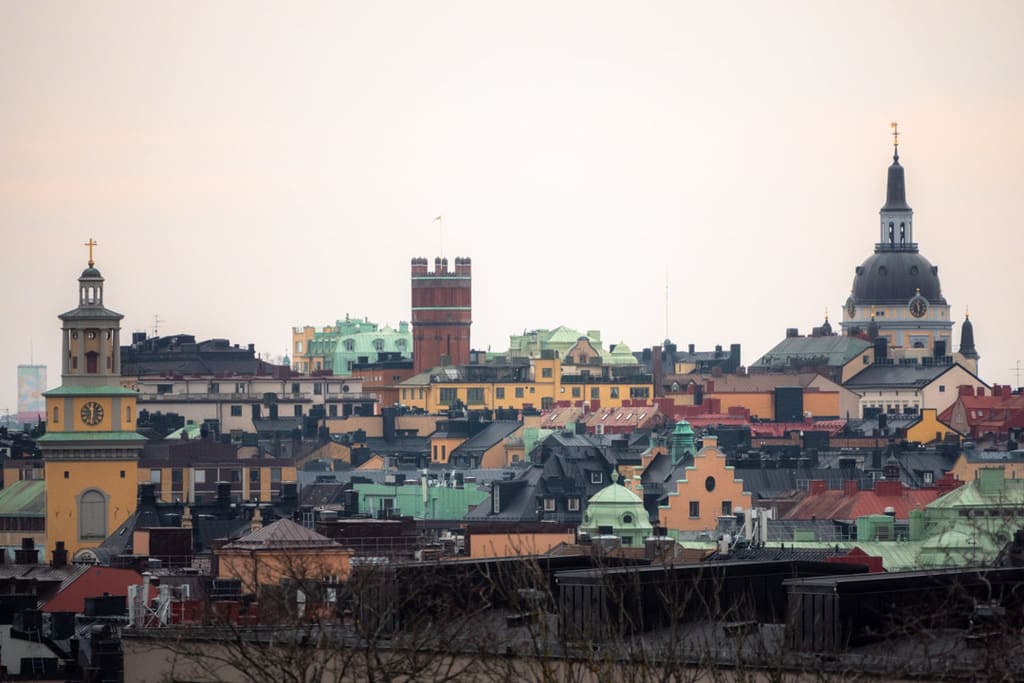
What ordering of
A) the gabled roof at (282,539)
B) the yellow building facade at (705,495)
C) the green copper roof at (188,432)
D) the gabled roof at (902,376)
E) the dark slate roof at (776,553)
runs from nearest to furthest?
the dark slate roof at (776,553) → the gabled roof at (282,539) → the yellow building facade at (705,495) → the green copper roof at (188,432) → the gabled roof at (902,376)

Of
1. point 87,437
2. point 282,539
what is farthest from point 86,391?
point 282,539

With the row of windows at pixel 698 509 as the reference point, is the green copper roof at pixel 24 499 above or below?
above

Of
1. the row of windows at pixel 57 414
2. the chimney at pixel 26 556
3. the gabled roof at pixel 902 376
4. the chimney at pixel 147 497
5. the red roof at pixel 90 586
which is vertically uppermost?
the gabled roof at pixel 902 376

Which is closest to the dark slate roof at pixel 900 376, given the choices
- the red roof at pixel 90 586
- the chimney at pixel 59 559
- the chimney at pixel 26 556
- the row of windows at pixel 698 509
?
the row of windows at pixel 698 509

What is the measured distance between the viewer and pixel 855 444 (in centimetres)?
14662

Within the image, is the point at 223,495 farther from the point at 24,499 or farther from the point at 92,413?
the point at 24,499

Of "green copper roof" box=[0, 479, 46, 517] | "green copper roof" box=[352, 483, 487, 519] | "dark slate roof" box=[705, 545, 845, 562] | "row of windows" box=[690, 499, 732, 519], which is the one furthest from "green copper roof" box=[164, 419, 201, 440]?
"dark slate roof" box=[705, 545, 845, 562]

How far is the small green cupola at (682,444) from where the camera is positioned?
114312mm

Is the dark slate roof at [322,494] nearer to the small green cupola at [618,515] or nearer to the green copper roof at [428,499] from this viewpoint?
the green copper roof at [428,499]

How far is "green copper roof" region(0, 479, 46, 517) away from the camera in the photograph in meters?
103

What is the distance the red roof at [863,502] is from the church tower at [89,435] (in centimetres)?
1671

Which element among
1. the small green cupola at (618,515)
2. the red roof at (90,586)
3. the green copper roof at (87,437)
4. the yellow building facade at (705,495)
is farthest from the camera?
the green copper roof at (87,437)

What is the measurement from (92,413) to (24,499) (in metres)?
4.80

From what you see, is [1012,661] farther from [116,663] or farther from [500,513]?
[500,513]
